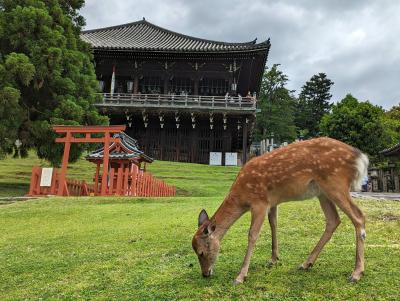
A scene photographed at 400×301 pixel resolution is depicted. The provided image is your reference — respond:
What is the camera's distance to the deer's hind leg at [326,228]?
487 cm

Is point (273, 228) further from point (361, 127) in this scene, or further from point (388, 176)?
point (361, 127)

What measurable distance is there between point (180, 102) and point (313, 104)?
137ft

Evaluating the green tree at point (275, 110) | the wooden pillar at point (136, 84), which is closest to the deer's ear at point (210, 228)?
the wooden pillar at point (136, 84)

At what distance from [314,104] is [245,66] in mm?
36864

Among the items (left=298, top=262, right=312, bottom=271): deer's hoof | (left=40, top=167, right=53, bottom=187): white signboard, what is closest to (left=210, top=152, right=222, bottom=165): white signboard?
(left=40, top=167, right=53, bottom=187): white signboard

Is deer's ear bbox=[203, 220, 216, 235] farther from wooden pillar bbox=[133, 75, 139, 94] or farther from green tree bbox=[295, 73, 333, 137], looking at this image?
green tree bbox=[295, 73, 333, 137]

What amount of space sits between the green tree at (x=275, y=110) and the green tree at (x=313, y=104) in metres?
5.30

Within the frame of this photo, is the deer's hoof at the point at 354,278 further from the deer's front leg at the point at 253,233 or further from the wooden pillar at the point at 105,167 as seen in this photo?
the wooden pillar at the point at 105,167

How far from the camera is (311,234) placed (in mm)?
7156

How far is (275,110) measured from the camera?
5719 centimetres

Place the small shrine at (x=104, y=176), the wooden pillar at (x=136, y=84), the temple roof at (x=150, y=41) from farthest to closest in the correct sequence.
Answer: the wooden pillar at (x=136, y=84) → the temple roof at (x=150, y=41) → the small shrine at (x=104, y=176)

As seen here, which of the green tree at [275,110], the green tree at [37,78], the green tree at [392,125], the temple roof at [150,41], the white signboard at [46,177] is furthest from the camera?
the green tree at [275,110]

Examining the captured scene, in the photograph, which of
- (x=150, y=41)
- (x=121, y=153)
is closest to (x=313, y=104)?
(x=150, y=41)

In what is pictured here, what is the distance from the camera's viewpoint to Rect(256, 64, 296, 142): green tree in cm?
5706
